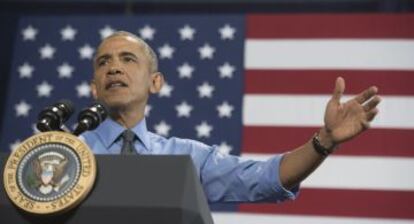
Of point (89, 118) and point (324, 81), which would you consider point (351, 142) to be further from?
point (89, 118)

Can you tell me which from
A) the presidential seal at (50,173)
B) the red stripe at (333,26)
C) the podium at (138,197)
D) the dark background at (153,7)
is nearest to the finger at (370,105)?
the podium at (138,197)

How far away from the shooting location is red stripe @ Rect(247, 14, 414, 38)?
2.47m

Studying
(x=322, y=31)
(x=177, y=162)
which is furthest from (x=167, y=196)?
(x=322, y=31)

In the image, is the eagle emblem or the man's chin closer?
the eagle emblem

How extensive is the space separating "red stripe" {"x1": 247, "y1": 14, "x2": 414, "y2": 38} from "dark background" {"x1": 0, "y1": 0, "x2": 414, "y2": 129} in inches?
9.4

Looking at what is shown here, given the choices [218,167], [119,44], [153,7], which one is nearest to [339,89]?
[218,167]

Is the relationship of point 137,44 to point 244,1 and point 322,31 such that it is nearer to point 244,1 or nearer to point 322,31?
point 322,31

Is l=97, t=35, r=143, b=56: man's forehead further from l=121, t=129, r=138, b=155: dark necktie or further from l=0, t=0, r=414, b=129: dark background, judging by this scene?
l=0, t=0, r=414, b=129: dark background

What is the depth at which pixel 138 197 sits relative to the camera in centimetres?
76

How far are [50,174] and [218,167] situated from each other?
0.54 m

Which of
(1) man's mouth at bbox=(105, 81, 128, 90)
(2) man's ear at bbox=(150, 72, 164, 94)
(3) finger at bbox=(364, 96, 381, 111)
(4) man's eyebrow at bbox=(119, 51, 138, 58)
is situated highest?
(4) man's eyebrow at bbox=(119, 51, 138, 58)

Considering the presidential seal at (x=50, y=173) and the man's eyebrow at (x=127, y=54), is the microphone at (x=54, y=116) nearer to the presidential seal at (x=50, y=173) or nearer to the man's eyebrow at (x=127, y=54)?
the presidential seal at (x=50, y=173)

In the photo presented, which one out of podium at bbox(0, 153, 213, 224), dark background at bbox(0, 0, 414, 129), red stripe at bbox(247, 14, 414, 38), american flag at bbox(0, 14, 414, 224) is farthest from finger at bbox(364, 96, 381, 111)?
dark background at bbox(0, 0, 414, 129)

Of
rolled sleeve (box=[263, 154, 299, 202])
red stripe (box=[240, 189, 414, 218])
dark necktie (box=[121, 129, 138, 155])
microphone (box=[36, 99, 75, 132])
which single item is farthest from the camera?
red stripe (box=[240, 189, 414, 218])
